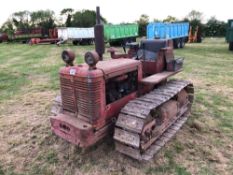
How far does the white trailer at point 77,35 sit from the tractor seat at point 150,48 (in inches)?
828

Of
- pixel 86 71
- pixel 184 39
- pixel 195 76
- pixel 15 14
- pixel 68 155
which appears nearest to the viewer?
pixel 86 71

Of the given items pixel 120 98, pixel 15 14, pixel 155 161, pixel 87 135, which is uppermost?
pixel 15 14

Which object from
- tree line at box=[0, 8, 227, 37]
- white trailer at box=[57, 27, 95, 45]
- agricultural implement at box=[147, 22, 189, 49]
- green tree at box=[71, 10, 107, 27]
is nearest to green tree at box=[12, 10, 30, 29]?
tree line at box=[0, 8, 227, 37]

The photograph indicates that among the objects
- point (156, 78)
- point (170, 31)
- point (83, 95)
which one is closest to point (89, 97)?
point (83, 95)

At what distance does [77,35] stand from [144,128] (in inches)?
898

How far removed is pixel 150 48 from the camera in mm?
5016

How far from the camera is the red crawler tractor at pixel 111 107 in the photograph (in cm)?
340

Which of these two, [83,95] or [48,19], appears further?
[48,19]

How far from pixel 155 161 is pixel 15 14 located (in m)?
55.8

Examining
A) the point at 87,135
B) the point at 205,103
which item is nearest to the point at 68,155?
the point at 87,135

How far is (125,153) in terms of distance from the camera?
3641 millimetres

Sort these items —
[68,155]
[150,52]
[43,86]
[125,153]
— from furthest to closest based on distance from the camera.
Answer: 1. [43,86]
2. [150,52]
3. [68,155]
4. [125,153]

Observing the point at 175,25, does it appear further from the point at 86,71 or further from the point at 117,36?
the point at 86,71

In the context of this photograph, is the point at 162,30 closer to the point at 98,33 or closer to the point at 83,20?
the point at 98,33
